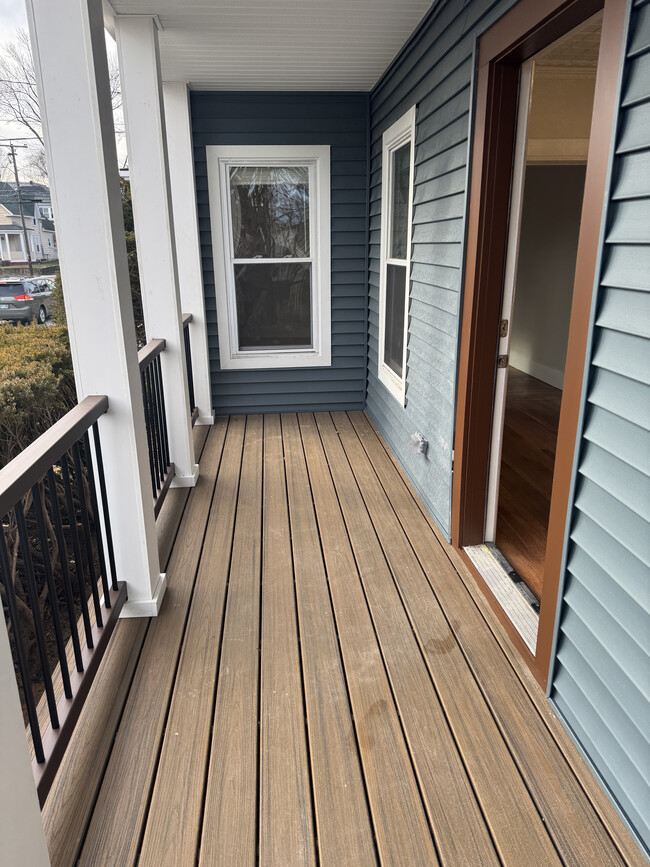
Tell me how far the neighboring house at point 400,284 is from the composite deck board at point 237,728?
0.06ft

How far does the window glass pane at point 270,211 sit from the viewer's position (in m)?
4.62

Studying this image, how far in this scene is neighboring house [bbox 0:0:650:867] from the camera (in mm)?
1466

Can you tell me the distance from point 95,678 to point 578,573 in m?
1.60

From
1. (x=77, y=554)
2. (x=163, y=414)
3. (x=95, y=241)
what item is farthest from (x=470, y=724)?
(x=163, y=414)

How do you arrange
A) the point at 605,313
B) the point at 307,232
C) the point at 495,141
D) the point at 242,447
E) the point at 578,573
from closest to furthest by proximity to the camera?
the point at 605,313 → the point at 578,573 → the point at 495,141 → the point at 242,447 → the point at 307,232

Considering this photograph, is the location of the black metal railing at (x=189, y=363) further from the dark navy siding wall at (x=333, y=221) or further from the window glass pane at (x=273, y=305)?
the window glass pane at (x=273, y=305)

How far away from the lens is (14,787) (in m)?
1.11

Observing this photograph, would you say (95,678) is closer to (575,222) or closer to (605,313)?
(605,313)

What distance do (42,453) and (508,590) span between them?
1807mm

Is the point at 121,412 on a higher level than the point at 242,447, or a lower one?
higher

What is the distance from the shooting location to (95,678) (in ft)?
6.56

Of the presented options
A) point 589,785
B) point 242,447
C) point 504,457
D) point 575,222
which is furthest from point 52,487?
point 575,222

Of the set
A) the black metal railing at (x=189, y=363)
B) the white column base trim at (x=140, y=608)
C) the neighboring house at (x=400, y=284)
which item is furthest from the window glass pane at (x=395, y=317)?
the white column base trim at (x=140, y=608)

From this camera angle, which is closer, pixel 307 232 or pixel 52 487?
pixel 52 487
